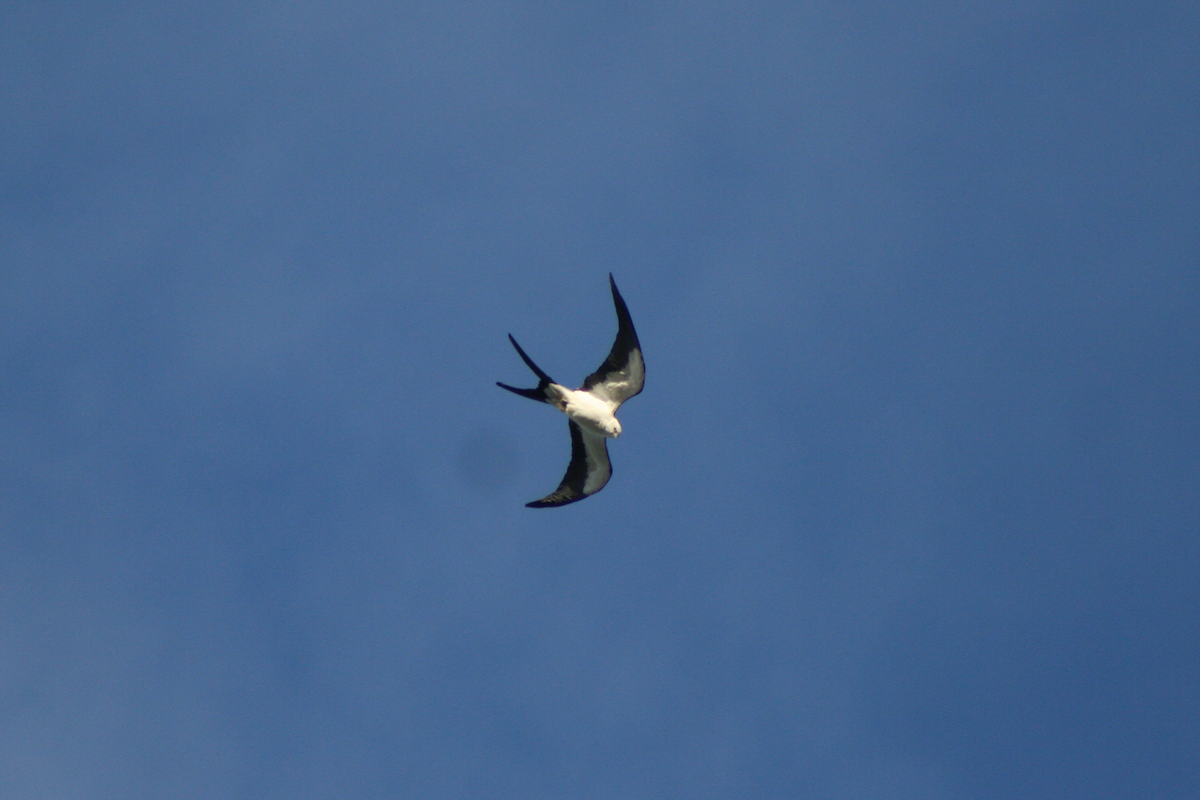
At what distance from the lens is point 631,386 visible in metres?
17.0

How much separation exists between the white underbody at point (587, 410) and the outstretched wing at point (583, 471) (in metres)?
0.54

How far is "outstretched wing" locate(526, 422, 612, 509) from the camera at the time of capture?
17.4m

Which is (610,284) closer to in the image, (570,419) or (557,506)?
(570,419)

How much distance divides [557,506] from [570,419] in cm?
175

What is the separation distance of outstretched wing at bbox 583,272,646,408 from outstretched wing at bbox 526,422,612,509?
3.19ft

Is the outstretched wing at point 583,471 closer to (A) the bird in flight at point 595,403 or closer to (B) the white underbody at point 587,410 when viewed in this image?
(A) the bird in flight at point 595,403

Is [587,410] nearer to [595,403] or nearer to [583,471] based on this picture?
[595,403]

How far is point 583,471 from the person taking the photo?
17.6 meters

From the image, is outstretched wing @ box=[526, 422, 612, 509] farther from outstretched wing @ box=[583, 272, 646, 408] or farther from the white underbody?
outstretched wing @ box=[583, 272, 646, 408]

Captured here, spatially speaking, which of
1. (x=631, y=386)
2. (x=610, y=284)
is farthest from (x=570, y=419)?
(x=610, y=284)

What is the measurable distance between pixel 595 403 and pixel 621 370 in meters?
0.80

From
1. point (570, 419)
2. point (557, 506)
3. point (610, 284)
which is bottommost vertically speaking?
point (557, 506)

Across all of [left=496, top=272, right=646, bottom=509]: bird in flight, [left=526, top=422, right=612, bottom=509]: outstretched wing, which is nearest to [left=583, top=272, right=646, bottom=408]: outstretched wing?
[left=496, top=272, right=646, bottom=509]: bird in flight

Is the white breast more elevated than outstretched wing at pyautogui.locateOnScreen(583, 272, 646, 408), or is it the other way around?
outstretched wing at pyautogui.locateOnScreen(583, 272, 646, 408)
